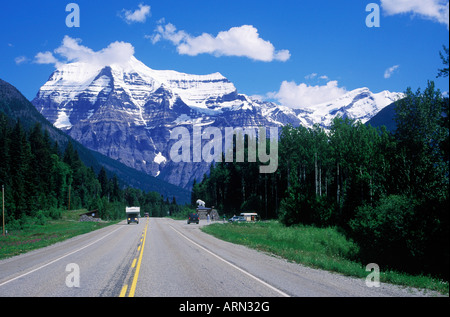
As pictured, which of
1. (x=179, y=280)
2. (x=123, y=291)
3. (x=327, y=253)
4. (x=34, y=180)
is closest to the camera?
(x=123, y=291)

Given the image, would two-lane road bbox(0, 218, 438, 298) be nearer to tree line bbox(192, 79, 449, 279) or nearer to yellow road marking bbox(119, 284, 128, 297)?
yellow road marking bbox(119, 284, 128, 297)

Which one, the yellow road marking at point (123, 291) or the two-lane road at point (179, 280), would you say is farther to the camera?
the two-lane road at point (179, 280)

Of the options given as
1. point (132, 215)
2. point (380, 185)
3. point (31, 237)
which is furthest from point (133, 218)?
point (380, 185)

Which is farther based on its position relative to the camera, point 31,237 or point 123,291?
point 31,237

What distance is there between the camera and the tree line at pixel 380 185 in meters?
19.9

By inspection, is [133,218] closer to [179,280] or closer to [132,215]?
[132,215]

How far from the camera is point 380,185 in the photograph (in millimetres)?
33875

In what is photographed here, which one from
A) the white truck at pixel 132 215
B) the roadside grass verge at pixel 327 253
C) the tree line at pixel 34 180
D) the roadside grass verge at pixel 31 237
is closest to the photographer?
the roadside grass verge at pixel 327 253

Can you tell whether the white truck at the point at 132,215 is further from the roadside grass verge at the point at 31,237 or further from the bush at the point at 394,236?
the bush at the point at 394,236

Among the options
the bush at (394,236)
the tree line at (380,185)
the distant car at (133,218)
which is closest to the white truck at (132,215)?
the distant car at (133,218)

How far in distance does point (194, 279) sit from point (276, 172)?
65503 millimetres

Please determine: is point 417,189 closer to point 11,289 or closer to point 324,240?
point 324,240

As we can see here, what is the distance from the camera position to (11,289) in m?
11.0
